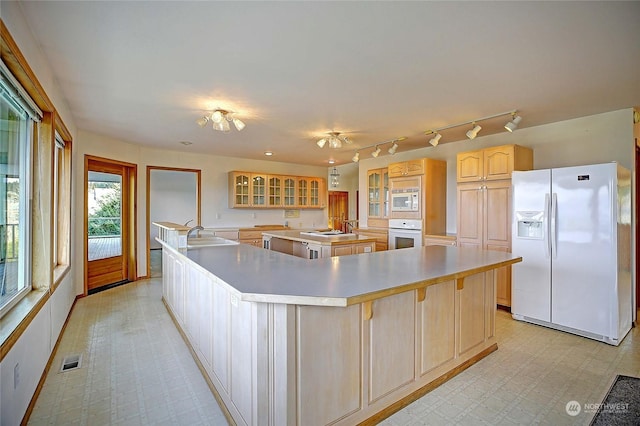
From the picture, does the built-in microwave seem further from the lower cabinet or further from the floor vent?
the floor vent

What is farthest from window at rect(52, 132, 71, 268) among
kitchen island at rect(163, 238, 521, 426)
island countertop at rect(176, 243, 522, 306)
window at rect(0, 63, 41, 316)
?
kitchen island at rect(163, 238, 521, 426)

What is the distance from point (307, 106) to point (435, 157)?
2.85 m

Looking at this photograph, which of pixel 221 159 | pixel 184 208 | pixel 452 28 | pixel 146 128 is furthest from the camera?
pixel 184 208

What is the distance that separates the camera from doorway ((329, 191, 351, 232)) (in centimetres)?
849

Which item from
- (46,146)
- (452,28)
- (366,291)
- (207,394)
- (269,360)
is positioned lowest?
(207,394)

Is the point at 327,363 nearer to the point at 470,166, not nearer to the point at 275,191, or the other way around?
the point at 470,166

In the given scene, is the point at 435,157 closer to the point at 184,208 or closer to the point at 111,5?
the point at 111,5

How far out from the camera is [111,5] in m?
1.63

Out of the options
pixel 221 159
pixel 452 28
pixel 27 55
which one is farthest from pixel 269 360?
pixel 221 159

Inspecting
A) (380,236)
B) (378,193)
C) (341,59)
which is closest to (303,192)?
(378,193)

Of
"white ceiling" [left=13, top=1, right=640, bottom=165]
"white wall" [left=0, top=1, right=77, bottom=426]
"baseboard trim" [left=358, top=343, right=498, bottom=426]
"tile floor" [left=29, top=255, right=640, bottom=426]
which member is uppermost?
"white ceiling" [left=13, top=1, right=640, bottom=165]

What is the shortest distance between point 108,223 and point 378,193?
15.2 ft

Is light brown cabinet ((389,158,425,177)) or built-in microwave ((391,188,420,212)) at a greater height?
light brown cabinet ((389,158,425,177))

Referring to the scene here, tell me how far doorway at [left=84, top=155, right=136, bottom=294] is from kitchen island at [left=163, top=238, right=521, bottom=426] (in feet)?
9.86
